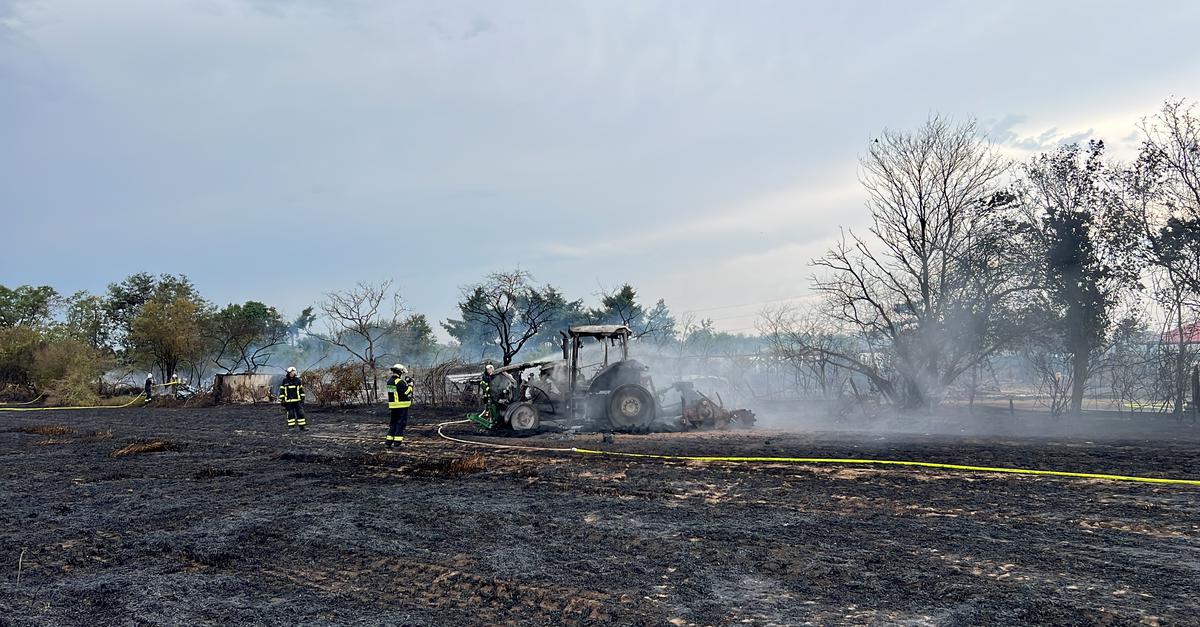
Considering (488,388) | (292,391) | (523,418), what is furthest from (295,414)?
(523,418)

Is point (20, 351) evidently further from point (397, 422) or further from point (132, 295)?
point (397, 422)

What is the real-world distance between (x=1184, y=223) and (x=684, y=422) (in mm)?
15442

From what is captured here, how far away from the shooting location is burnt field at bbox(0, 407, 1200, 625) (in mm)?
4746

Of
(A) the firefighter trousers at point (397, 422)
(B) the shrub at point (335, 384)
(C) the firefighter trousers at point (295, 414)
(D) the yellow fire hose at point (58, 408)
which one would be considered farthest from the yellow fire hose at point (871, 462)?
(D) the yellow fire hose at point (58, 408)

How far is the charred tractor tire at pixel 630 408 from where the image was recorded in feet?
52.7

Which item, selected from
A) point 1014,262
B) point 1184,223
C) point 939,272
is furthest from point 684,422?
point 1184,223

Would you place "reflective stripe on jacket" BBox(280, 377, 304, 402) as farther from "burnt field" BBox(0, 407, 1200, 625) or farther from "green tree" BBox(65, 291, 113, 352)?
"green tree" BBox(65, 291, 113, 352)

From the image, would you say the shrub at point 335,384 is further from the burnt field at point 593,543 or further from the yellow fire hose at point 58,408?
the burnt field at point 593,543

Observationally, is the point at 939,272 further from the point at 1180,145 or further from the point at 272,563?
the point at 272,563

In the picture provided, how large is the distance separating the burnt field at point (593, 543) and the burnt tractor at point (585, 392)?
14.0 ft

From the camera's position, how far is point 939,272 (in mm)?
21891

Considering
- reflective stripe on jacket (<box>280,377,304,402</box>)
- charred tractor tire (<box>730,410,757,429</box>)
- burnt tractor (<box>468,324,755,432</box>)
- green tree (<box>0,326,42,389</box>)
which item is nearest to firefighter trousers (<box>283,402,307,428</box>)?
reflective stripe on jacket (<box>280,377,304,402</box>)

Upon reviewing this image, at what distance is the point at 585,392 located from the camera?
16438 mm

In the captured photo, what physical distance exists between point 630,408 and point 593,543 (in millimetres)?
9828
